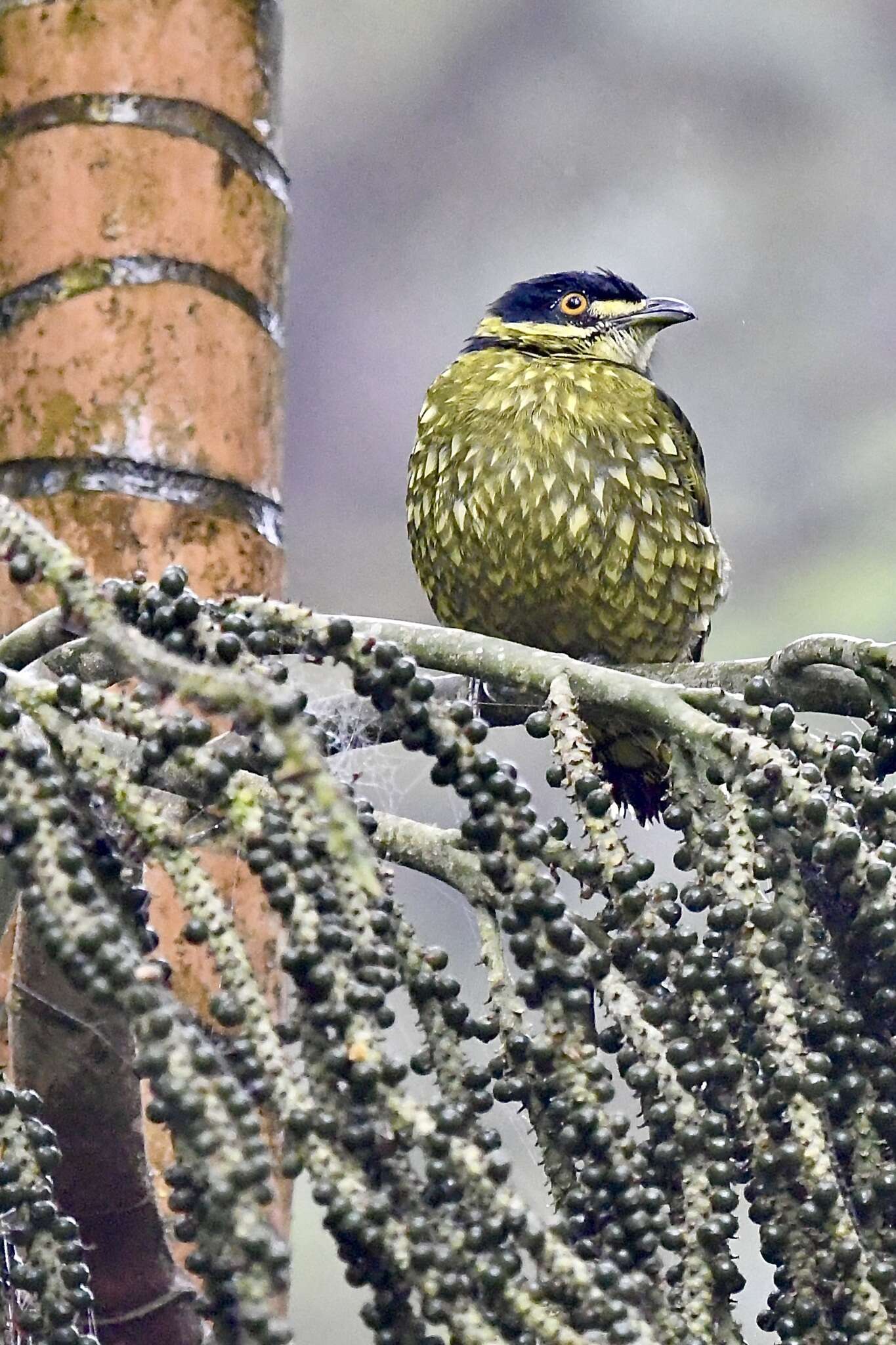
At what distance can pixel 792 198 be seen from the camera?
285 cm

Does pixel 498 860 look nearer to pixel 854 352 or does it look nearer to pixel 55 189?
pixel 55 189

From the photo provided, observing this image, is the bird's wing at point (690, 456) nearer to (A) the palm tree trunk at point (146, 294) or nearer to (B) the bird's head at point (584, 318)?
(B) the bird's head at point (584, 318)

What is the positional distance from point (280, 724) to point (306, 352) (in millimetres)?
2126

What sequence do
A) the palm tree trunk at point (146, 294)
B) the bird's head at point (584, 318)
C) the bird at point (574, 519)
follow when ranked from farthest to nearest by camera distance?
the bird's head at point (584, 318)
the bird at point (574, 519)
the palm tree trunk at point (146, 294)

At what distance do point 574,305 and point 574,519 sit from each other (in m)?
0.42

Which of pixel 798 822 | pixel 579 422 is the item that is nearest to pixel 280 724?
pixel 798 822

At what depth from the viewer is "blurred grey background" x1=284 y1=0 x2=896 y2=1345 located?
8.87ft

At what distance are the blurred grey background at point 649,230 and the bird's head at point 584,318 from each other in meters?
0.46

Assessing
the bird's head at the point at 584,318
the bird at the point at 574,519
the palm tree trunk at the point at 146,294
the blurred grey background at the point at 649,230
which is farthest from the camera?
the blurred grey background at the point at 649,230

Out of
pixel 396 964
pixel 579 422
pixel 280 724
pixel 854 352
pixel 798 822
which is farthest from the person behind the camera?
pixel 854 352

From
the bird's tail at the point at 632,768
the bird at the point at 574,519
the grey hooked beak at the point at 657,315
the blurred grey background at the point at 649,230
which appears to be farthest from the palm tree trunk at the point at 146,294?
the blurred grey background at the point at 649,230

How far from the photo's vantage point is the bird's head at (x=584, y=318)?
211cm

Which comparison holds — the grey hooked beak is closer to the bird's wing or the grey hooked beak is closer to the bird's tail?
the bird's wing

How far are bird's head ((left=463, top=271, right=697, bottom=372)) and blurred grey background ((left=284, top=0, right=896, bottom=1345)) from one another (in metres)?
0.46
